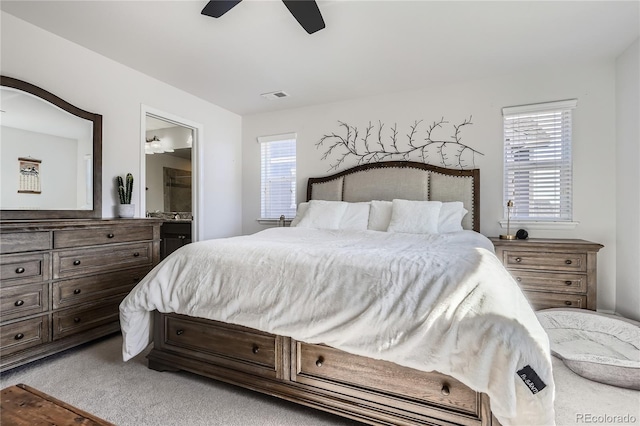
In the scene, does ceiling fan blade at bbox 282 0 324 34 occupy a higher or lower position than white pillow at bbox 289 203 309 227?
higher

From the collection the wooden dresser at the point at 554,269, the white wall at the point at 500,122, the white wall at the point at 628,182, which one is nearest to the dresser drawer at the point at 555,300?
the wooden dresser at the point at 554,269

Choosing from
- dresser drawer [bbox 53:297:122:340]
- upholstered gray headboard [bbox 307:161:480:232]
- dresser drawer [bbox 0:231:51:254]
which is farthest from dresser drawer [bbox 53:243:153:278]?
upholstered gray headboard [bbox 307:161:480:232]

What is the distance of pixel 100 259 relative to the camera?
2.57 m

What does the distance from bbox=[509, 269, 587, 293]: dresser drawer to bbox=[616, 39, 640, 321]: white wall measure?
0.43 m

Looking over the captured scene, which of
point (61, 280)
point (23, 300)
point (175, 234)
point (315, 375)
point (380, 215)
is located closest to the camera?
point (315, 375)

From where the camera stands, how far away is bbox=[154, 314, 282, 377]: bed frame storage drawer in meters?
1.73

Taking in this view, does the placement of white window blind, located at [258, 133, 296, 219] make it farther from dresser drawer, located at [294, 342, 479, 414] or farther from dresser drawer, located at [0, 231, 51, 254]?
dresser drawer, located at [294, 342, 479, 414]

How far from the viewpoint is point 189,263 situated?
1973 mm

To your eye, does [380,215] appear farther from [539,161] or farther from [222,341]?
[222,341]

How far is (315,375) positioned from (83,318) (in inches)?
79.4

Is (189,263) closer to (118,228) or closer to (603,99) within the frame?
(118,228)

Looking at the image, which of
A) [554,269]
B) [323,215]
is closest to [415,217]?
[323,215]

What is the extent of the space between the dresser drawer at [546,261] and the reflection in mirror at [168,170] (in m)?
4.99

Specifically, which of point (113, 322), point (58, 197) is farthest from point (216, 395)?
point (58, 197)
